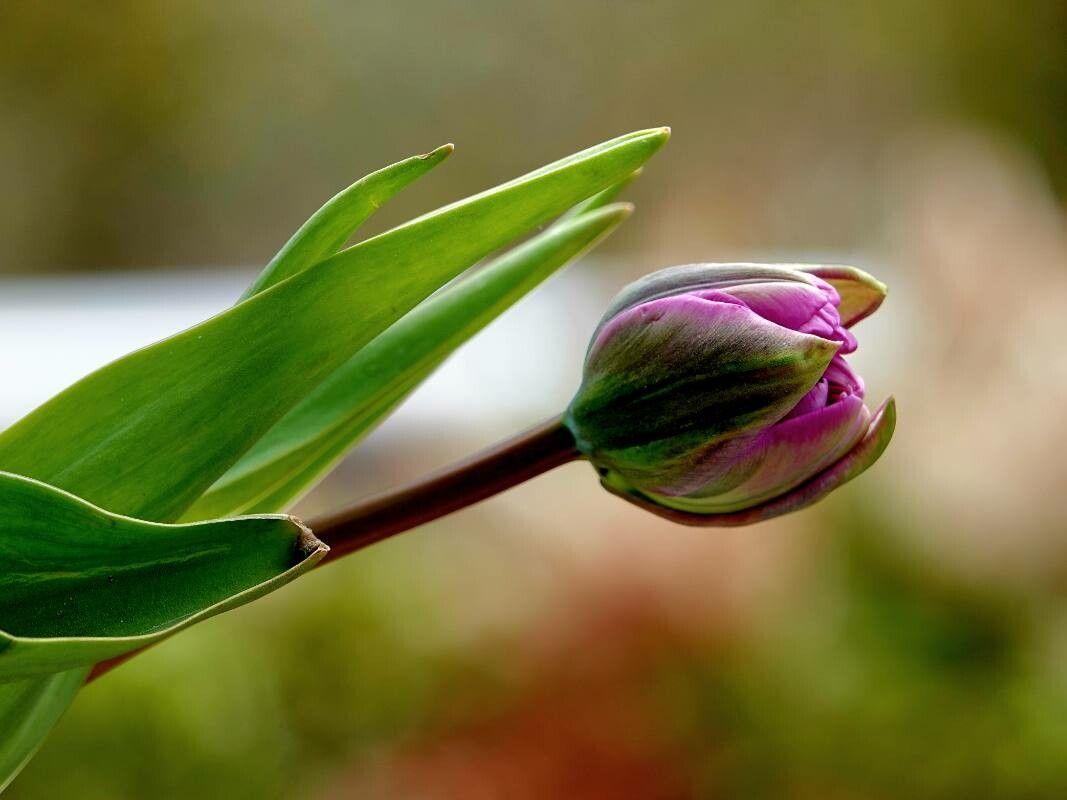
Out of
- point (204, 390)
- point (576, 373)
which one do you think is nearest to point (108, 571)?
point (204, 390)

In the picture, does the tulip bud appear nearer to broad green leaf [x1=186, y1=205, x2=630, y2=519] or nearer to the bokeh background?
broad green leaf [x1=186, y1=205, x2=630, y2=519]

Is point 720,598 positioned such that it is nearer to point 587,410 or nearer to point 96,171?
point 587,410

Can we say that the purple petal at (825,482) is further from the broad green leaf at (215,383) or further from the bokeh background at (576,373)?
the bokeh background at (576,373)

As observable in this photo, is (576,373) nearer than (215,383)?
No

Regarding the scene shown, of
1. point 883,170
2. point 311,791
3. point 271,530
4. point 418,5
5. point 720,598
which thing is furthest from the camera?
point 418,5

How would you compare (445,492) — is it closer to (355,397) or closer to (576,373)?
(355,397)

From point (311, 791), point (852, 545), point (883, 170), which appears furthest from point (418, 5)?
point (311, 791)
